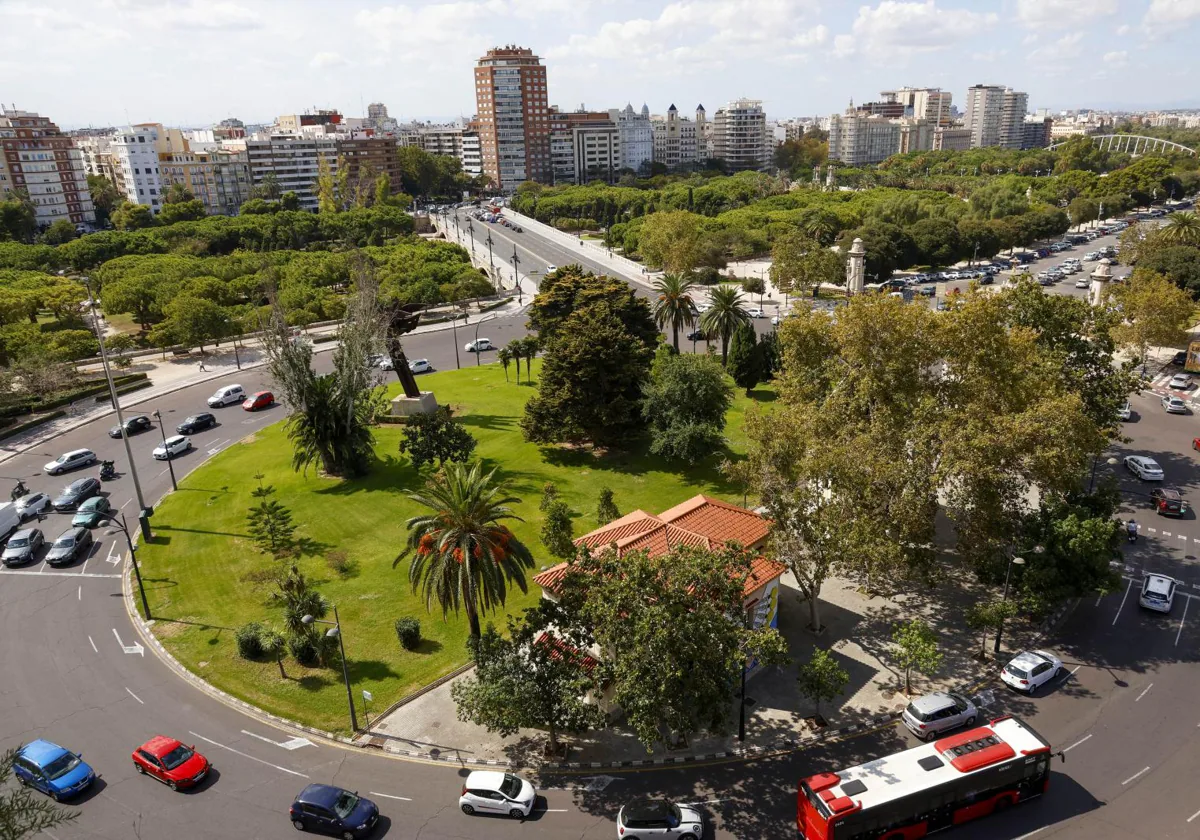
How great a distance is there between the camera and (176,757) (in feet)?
93.4

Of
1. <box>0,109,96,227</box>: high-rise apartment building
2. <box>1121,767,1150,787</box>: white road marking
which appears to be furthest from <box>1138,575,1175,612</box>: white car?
<box>0,109,96,227</box>: high-rise apartment building

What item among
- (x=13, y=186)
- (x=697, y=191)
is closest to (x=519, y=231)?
(x=697, y=191)

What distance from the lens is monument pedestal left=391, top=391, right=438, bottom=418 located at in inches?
2445

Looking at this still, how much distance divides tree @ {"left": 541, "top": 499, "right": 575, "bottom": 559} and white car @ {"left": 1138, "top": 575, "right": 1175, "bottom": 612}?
28.0m

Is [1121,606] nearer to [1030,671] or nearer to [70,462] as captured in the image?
[1030,671]

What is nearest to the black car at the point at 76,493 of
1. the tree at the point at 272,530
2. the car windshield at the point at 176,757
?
the tree at the point at 272,530

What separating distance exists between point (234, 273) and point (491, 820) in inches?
3911

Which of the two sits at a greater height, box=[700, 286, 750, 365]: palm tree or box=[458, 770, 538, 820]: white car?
box=[700, 286, 750, 365]: palm tree

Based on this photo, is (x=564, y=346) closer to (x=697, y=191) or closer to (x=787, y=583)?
(x=787, y=583)

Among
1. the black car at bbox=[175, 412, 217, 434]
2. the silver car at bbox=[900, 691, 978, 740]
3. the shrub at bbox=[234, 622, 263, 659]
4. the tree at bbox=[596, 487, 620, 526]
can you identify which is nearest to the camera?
the silver car at bbox=[900, 691, 978, 740]

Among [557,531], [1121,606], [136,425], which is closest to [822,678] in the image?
[557,531]

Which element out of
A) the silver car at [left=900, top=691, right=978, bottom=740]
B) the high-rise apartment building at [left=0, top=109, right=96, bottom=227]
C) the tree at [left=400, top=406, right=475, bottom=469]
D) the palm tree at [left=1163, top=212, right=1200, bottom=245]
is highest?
the high-rise apartment building at [left=0, top=109, right=96, bottom=227]

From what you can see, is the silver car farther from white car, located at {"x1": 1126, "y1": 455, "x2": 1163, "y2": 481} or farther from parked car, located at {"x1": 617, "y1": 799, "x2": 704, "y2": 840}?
white car, located at {"x1": 1126, "y1": 455, "x2": 1163, "y2": 481}

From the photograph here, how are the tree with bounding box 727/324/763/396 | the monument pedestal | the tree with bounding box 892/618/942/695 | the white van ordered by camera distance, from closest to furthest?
1. the tree with bounding box 892/618/942/695
2. the monument pedestal
3. the tree with bounding box 727/324/763/396
4. the white van
